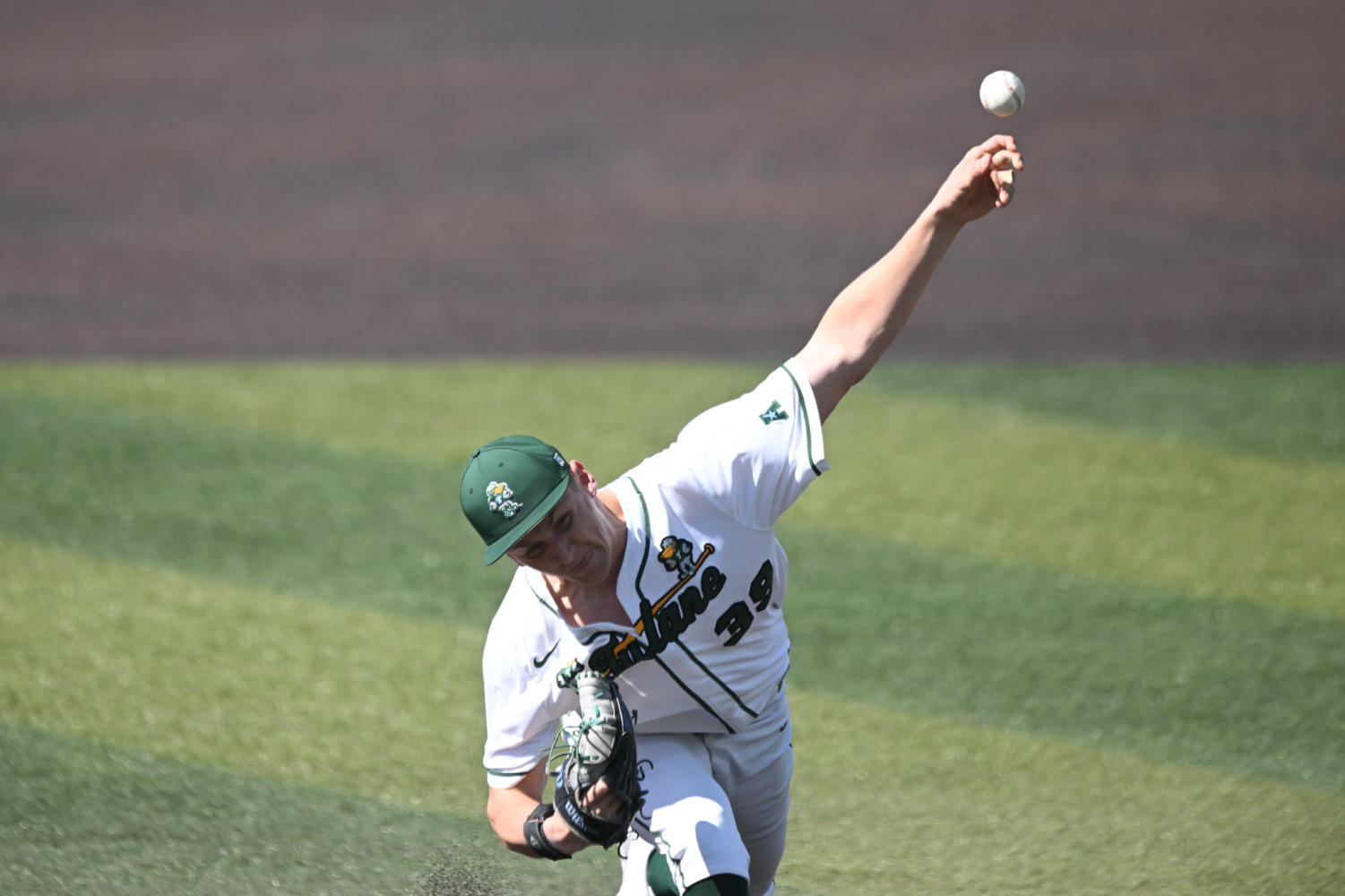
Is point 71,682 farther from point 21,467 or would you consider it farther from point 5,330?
point 5,330


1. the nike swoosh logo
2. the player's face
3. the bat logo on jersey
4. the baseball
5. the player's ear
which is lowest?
the nike swoosh logo

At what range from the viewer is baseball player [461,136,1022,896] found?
11.1ft

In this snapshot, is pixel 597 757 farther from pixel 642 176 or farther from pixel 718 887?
pixel 642 176

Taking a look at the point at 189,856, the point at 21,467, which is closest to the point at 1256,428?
the point at 189,856

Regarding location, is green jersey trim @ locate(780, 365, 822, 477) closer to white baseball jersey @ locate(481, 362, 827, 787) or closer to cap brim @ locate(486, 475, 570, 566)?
white baseball jersey @ locate(481, 362, 827, 787)

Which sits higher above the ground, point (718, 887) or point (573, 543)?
point (573, 543)

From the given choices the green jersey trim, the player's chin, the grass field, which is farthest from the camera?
the grass field

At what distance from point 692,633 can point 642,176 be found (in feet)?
29.6

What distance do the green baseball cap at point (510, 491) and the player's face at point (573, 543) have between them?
0.08ft

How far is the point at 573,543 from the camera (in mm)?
3369

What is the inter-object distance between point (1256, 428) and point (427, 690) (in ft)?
15.8

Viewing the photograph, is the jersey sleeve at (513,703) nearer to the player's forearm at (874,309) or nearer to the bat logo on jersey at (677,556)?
the bat logo on jersey at (677,556)

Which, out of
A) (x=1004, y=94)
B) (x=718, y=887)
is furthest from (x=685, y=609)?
(x=1004, y=94)

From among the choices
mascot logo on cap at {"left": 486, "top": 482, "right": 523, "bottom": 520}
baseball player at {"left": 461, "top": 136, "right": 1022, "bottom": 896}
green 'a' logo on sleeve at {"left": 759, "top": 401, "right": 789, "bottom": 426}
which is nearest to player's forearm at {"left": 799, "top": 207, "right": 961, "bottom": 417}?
baseball player at {"left": 461, "top": 136, "right": 1022, "bottom": 896}
